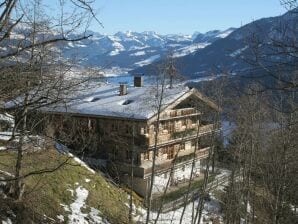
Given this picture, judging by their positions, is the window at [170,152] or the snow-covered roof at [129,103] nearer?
the snow-covered roof at [129,103]

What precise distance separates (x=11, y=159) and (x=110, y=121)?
37.4 ft

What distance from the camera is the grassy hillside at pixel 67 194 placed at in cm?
2119

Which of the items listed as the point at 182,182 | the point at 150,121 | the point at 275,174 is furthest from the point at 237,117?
the point at 182,182

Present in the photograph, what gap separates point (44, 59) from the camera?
5539 millimetres

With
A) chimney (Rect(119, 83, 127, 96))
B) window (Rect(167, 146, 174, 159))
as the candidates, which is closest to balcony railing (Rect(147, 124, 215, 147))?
window (Rect(167, 146, 174, 159))

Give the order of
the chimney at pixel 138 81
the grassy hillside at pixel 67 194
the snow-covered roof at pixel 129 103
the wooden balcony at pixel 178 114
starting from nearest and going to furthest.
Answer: the grassy hillside at pixel 67 194 → the snow-covered roof at pixel 129 103 → the wooden balcony at pixel 178 114 → the chimney at pixel 138 81

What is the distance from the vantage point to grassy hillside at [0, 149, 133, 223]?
21188 mm

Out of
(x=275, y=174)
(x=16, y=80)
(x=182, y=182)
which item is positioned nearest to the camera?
(x=16, y=80)

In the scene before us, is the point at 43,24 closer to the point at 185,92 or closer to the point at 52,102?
the point at 52,102

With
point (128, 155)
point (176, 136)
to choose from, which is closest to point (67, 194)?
point (128, 155)

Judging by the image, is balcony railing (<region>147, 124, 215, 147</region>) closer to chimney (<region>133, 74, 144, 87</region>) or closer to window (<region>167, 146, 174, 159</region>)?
window (<region>167, 146, 174, 159</region>)

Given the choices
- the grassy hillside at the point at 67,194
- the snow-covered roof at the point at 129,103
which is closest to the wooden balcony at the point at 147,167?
the grassy hillside at the point at 67,194

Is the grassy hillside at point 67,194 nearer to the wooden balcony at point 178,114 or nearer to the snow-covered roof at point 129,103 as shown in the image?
the snow-covered roof at point 129,103

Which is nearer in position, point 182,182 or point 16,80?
point 16,80
